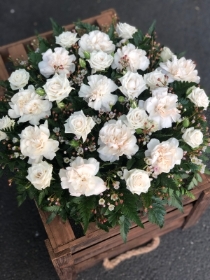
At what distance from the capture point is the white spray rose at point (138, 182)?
886 mm

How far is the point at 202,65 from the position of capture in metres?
1.74

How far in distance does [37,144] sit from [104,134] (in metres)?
0.16

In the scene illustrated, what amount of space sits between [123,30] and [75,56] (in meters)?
0.16

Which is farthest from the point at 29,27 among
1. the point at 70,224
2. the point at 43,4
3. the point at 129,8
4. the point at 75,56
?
the point at 70,224

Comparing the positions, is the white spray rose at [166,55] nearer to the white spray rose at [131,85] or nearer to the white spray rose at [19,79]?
the white spray rose at [131,85]

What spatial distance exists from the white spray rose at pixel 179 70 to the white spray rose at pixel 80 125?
28 cm

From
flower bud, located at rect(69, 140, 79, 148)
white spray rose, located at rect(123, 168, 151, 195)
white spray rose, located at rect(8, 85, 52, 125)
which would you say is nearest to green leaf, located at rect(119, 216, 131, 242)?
white spray rose, located at rect(123, 168, 151, 195)

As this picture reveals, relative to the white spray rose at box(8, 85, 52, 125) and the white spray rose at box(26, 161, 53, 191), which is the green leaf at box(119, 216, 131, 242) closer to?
the white spray rose at box(26, 161, 53, 191)

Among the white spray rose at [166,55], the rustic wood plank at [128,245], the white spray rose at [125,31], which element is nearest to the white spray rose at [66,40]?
the white spray rose at [125,31]

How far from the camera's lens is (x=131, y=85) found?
0.97m

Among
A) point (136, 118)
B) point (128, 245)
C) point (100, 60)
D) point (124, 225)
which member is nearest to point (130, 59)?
point (100, 60)

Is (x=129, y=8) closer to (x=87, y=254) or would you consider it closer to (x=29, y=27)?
(x=29, y=27)

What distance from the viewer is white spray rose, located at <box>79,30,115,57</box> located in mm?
1083

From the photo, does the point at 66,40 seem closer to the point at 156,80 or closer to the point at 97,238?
the point at 156,80
